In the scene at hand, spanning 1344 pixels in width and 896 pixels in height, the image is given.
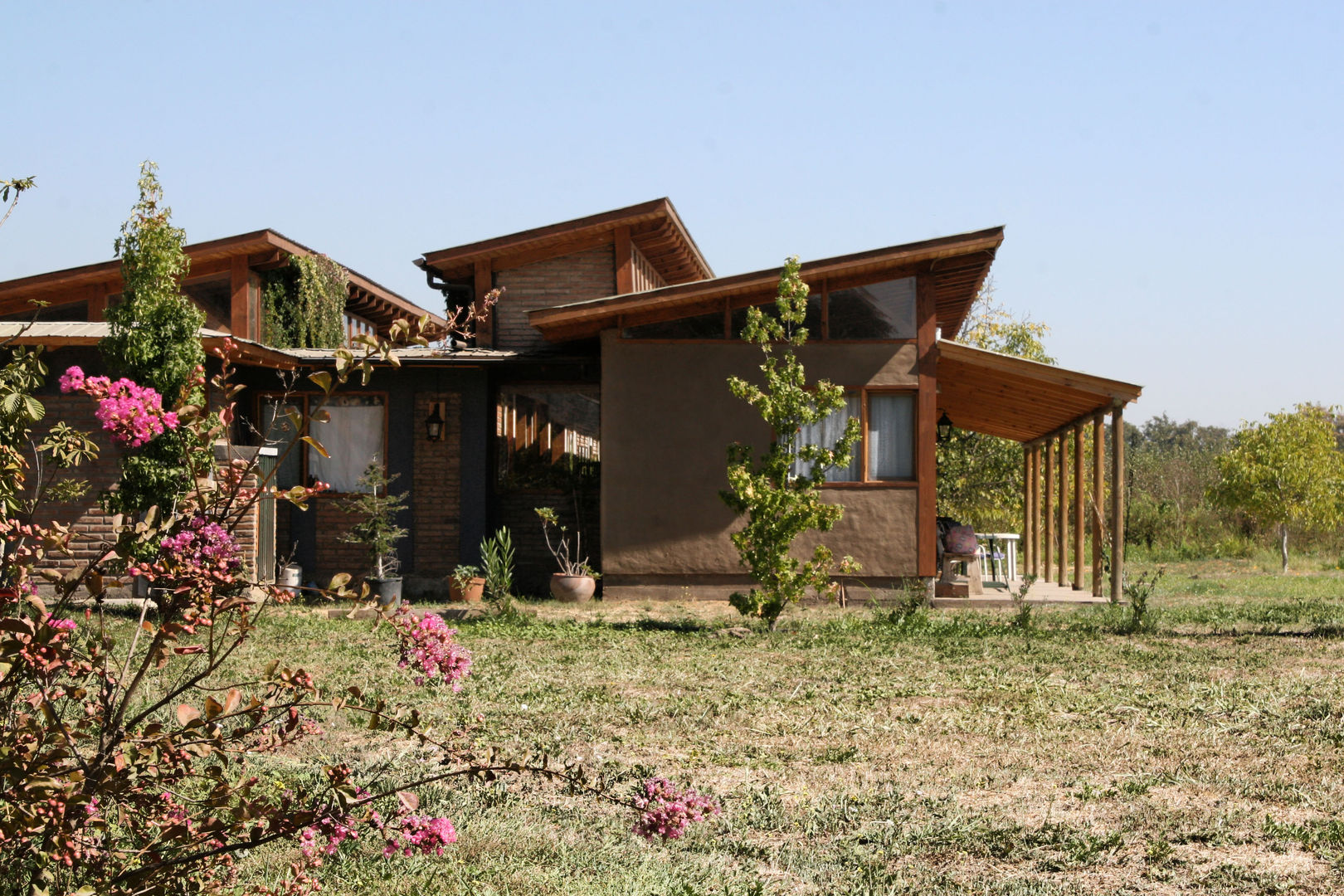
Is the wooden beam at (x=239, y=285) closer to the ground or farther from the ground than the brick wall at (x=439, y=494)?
farther from the ground

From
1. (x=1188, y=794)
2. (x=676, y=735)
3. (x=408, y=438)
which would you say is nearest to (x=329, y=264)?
(x=408, y=438)

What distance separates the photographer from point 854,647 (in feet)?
35.4

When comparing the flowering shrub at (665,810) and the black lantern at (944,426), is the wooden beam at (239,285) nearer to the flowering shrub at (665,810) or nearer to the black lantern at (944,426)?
the black lantern at (944,426)

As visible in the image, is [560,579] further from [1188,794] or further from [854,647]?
[1188,794]

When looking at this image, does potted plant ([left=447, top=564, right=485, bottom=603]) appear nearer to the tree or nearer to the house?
the house

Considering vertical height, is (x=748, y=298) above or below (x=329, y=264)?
below

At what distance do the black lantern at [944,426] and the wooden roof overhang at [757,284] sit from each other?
323 centimetres

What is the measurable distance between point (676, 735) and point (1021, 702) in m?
2.53

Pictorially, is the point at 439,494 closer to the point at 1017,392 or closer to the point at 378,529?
the point at 378,529

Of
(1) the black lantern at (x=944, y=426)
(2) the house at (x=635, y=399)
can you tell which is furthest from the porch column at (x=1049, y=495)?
(1) the black lantern at (x=944, y=426)

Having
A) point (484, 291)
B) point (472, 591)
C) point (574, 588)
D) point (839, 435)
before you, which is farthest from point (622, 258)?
point (472, 591)

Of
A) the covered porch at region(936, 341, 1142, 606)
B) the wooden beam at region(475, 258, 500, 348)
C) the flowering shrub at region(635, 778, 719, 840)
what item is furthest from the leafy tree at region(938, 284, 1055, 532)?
the flowering shrub at region(635, 778, 719, 840)

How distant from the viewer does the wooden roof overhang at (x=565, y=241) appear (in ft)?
55.2

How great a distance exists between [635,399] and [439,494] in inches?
122
